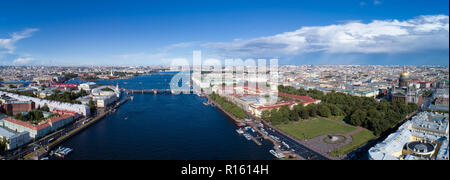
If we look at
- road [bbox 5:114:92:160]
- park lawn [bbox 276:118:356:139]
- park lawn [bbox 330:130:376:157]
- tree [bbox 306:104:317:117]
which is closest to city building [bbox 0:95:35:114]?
road [bbox 5:114:92:160]

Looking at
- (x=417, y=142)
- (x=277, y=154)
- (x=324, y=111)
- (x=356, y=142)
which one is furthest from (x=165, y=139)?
(x=417, y=142)

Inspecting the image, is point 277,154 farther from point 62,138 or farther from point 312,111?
point 62,138

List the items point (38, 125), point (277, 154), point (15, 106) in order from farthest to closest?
point (15, 106) → point (38, 125) → point (277, 154)

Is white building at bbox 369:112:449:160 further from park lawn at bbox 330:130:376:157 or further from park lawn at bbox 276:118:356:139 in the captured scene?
park lawn at bbox 276:118:356:139

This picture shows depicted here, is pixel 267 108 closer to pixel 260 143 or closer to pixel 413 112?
pixel 260 143

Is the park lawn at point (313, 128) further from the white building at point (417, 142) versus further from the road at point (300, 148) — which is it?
the white building at point (417, 142)

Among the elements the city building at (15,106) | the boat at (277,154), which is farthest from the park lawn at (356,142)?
the city building at (15,106)

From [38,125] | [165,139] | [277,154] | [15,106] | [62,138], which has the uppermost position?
[15,106]
